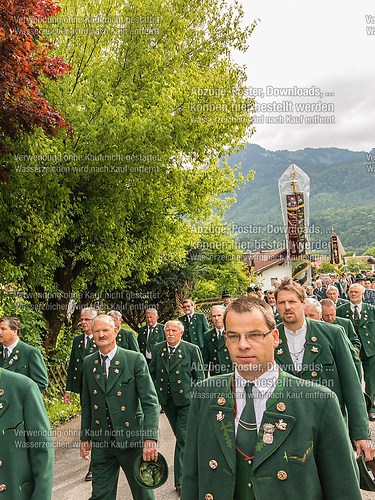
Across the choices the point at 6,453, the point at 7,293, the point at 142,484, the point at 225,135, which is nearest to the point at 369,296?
the point at 225,135

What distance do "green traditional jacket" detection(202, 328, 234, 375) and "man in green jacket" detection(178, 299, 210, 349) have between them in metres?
1.64

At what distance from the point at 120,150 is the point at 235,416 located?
9.19 m

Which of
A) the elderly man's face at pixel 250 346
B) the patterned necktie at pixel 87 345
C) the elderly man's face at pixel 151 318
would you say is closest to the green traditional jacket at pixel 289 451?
the elderly man's face at pixel 250 346

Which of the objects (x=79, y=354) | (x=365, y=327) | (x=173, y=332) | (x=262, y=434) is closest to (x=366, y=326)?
(x=365, y=327)

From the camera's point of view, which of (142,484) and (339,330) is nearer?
(142,484)

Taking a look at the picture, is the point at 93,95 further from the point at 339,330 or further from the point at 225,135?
the point at 339,330

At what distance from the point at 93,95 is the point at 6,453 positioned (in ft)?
31.1

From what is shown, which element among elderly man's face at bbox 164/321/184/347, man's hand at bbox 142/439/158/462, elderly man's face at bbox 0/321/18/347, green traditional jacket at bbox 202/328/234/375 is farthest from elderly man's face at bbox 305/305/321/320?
elderly man's face at bbox 0/321/18/347

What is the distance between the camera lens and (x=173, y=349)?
276 inches

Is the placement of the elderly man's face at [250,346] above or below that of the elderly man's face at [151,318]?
below

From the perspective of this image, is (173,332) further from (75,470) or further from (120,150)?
(120,150)

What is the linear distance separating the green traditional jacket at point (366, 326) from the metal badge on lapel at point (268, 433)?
7485 mm

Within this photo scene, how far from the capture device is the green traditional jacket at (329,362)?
4367 millimetres

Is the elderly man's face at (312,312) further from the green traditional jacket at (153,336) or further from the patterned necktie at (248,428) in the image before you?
the green traditional jacket at (153,336)
